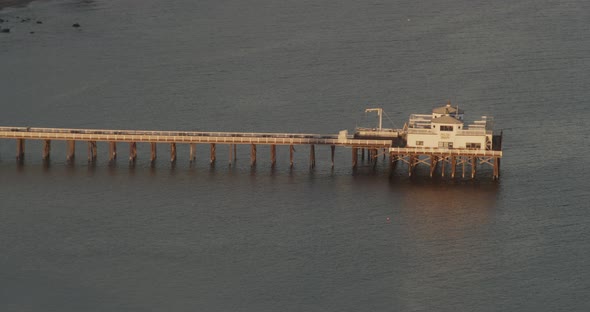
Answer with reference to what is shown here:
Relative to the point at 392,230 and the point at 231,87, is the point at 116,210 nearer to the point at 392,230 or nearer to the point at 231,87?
the point at 392,230

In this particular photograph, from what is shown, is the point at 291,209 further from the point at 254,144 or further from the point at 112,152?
the point at 112,152

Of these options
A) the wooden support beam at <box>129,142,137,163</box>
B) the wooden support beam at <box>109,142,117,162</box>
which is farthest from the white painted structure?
the wooden support beam at <box>109,142,117,162</box>

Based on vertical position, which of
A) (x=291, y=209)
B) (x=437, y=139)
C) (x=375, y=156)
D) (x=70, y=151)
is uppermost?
(x=437, y=139)

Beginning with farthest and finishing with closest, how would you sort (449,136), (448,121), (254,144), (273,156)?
(273,156), (254,144), (449,136), (448,121)

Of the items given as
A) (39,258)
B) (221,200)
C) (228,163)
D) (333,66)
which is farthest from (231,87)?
(39,258)

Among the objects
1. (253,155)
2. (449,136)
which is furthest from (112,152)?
(449,136)

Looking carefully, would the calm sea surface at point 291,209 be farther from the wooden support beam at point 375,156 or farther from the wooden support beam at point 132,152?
the wooden support beam at point 132,152

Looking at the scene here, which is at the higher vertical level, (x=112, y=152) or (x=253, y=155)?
(x=253, y=155)
